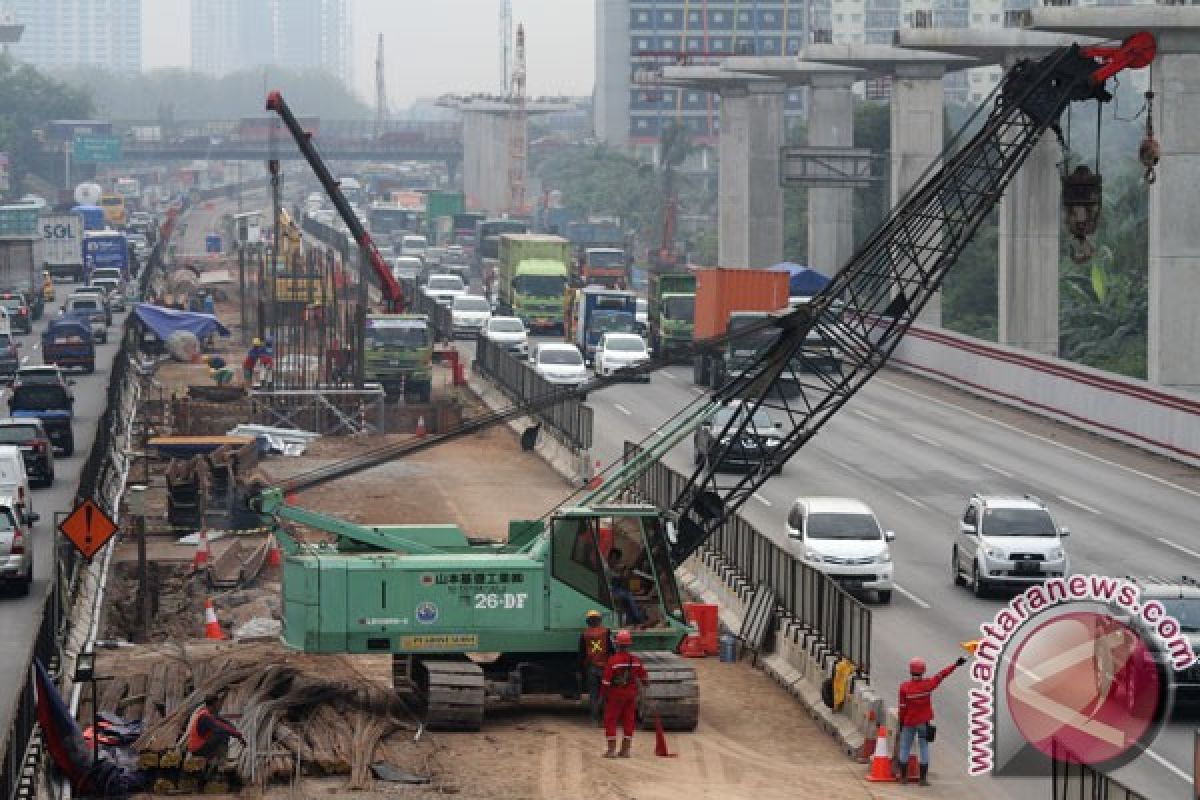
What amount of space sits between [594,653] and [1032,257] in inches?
1948

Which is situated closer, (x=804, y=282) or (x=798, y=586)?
(x=798, y=586)

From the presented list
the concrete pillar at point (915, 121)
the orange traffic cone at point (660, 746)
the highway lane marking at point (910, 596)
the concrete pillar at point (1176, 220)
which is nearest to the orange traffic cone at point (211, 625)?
the orange traffic cone at point (660, 746)

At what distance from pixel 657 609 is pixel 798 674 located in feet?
10.7

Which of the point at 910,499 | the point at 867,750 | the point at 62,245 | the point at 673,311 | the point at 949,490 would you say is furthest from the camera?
the point at 62,245

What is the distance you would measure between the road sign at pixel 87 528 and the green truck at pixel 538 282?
5881cm

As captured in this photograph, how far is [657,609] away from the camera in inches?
1221

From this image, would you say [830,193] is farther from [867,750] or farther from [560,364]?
[867,750]

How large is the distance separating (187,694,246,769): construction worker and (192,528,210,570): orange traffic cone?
15.1 meters

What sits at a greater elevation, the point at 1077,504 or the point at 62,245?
the point at 62,245

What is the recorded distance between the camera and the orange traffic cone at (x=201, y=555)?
41.9 metres

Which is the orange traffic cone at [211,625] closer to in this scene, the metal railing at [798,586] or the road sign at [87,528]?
the road sign at [87,528]

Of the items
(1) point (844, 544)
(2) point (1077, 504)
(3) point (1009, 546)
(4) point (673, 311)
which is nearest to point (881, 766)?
(1) point (844, 544)

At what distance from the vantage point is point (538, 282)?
93.0m

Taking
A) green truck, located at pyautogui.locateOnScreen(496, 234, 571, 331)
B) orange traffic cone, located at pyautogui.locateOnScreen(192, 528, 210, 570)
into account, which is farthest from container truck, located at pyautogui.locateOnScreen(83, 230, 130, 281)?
orange traffic cone, located at pyautogui.locateOnScreen(192, 528, 210, 570)
